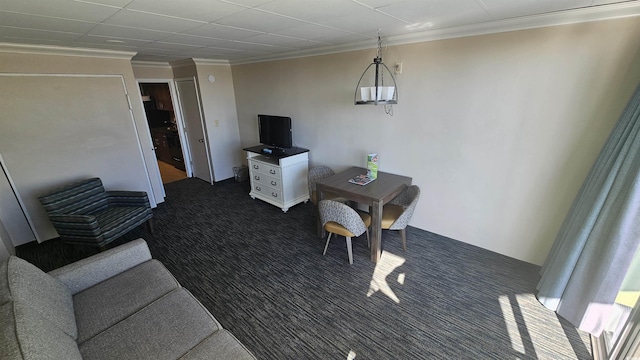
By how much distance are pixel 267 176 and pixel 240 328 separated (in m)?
2.43

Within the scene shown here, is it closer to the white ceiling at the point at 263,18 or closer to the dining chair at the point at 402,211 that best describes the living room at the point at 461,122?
the white ceiling at the point at 263,18

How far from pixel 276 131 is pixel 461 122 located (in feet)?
8.79

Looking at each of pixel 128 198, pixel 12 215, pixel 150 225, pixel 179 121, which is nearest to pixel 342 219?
pixel 150 225

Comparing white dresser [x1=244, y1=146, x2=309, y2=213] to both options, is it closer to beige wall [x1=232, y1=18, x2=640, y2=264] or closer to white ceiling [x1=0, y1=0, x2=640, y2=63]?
beige wall [x1=232, y1=18, x2=640, y2=264]

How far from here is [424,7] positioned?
1833 mm

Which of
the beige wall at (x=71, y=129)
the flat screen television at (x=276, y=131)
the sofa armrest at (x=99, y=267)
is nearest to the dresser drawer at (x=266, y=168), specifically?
the flat screen television at (x=276, y=131)

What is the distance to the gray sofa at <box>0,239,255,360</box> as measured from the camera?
1232mm

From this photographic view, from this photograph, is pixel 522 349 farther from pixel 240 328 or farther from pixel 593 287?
pixel 240 328

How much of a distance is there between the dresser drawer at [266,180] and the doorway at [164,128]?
2.36 metres

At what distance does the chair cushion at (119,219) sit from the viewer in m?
2.87

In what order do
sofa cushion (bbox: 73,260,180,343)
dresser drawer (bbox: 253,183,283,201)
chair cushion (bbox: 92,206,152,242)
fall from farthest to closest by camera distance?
dresser drawer (bbox: 253,183,283,201), chair cushion (bbox: 92,206,152,242), sofa cushion (bbox: 73,260,180,343)

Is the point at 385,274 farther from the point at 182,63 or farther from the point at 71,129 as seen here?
the point at 182,63

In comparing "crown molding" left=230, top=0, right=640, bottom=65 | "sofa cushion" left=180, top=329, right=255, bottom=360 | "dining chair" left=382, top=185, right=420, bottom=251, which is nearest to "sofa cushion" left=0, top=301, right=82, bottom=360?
"sofa cushion" left=180, top=329, right=255, bottom=360

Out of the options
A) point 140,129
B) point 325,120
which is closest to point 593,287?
point 325,120
